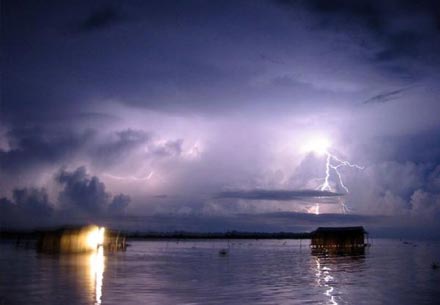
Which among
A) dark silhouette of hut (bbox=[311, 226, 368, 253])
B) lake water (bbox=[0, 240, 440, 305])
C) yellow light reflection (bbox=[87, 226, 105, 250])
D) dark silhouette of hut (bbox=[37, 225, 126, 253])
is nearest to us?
lake water (bbox=[0, 240, 440, 305])

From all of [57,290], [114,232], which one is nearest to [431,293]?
[57,290]

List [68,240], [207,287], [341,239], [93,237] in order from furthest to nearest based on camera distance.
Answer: [341,239] → [93,237] → [68,240] → [207,287]

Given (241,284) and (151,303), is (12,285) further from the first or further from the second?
(241,284)

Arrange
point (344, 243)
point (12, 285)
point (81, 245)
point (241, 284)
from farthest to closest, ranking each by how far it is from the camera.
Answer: point (344, 243) < point (81, 245) < point (241, 284) < point (12, 285)

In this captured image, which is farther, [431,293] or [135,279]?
[135,279]

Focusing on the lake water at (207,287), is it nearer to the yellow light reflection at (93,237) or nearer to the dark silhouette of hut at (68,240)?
the dark silhouette of hut at (68,240)

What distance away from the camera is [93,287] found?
1013 inches

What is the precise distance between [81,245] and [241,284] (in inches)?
1353

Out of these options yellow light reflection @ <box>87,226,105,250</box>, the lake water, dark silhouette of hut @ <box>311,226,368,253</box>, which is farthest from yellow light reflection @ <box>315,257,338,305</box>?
dark silhouette of hut @ <box>311,226,368,253</box>

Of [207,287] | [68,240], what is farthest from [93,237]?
[207,287]

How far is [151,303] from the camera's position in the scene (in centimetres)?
2081

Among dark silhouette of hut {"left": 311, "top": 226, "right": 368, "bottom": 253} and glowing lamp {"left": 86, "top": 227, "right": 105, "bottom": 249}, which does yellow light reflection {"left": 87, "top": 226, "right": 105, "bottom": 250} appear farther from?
dark silhouette of hut {"left": 311, "top": 226, "right": 368, "bottom": 253}

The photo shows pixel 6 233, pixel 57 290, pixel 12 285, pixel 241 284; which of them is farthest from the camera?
pixel 6 233

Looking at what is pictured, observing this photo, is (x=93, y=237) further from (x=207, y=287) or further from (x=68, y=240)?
(x=207, y=287)
